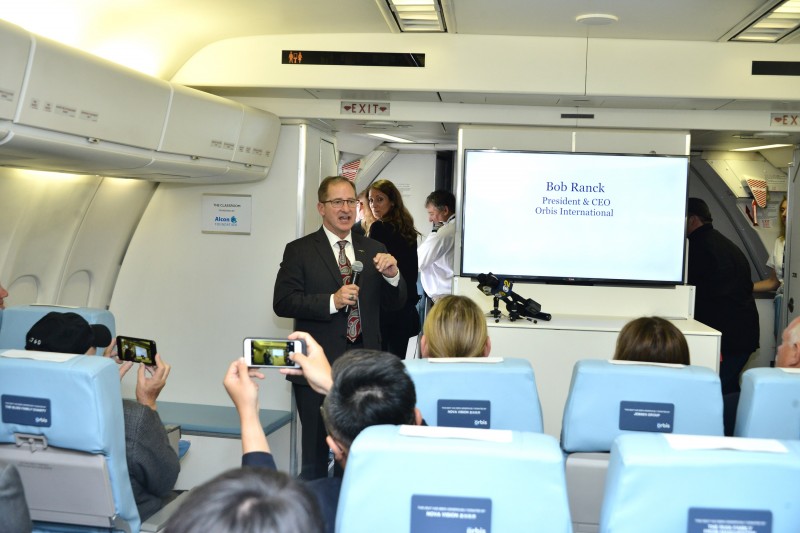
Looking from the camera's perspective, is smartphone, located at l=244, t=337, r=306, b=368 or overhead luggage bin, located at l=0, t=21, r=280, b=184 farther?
overhead luggage bin, located at l=0, t=21, r=280, b=184

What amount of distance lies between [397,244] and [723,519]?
17.7 ft

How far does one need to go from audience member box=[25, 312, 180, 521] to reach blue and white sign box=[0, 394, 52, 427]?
1.35ft

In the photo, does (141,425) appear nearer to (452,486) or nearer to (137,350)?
A: (137,350)

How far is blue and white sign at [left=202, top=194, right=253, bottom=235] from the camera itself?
22.5 feet

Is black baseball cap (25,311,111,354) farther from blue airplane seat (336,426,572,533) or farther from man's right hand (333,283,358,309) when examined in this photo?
blue airplane seat (336,426,572,533)

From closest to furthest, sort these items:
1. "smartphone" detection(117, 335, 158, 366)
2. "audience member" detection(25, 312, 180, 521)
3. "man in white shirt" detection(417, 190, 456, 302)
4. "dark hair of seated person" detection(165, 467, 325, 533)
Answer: "dark hair of seated person" detection(165, 467, 325, 533), "audience member" detection(25, 312, 180, 521), "smartphone" detection(117, 335, 158, 366), "man in white shirt" detection(417, 190, 456, 302)

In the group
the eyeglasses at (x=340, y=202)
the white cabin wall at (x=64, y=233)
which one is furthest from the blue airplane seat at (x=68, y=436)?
the white cabin wall at (x=64, y=233)

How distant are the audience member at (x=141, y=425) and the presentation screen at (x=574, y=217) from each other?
3303mm

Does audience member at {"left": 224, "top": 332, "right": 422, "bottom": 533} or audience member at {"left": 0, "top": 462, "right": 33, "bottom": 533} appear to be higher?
audience member at {"left": 224, "top": 332, "right": 422, "bottom": 533}

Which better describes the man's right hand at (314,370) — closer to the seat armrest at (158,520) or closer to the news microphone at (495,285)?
the seat armrest at (158,520)

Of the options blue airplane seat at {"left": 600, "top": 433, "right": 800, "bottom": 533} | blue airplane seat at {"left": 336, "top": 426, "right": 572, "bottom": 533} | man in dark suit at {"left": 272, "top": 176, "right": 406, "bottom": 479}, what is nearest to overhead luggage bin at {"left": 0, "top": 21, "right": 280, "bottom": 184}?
man in dark suit at {"left": 272, "top": 176, "right": 406, "bottom": 479}

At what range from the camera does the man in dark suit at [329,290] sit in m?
5.20

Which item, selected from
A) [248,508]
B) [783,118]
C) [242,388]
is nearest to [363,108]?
[783,118]

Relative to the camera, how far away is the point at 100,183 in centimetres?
616
